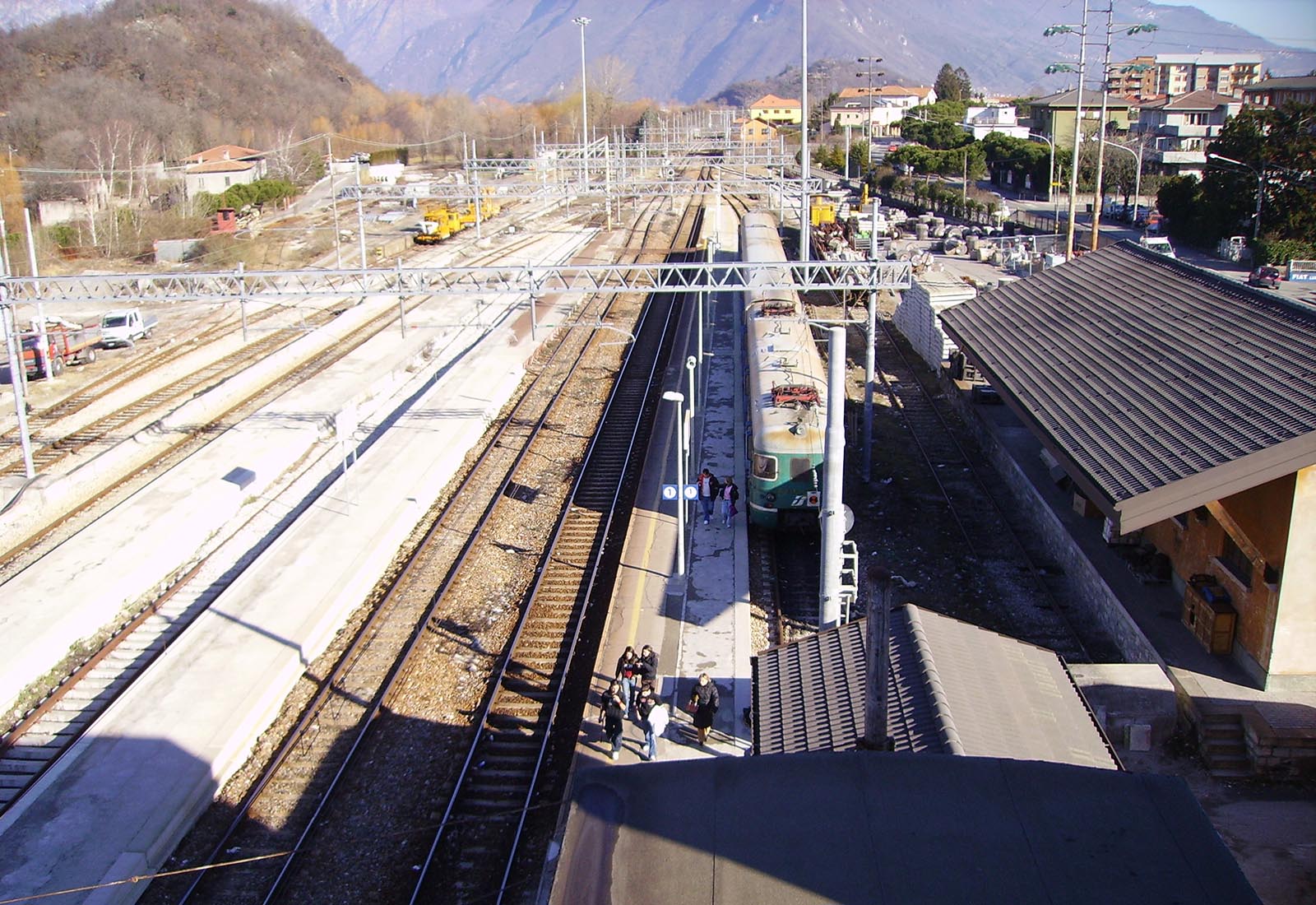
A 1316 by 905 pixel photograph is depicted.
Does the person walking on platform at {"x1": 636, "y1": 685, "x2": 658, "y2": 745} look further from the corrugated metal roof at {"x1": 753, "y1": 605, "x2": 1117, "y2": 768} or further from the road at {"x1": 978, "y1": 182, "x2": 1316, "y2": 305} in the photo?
the road at {"x1": 978, "y1": 182, "x2": 1316, "y2": 305}

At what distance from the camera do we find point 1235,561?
1331 cm

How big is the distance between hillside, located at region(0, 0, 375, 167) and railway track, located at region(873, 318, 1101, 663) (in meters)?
48.1

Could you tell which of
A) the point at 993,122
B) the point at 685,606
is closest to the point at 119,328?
the point at 685,606

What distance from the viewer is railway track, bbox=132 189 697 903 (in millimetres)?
10594

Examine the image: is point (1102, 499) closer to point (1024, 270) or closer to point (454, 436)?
point (454, 436)

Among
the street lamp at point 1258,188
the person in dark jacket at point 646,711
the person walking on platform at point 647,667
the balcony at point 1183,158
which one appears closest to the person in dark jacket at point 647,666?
the person walking on platform at point 647,667

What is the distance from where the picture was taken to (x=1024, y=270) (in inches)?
1588

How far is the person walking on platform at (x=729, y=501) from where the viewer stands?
18.5m

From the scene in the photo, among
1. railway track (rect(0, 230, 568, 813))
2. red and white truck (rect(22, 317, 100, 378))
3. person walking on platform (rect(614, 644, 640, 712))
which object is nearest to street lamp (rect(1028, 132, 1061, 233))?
red and white truck (rect(22, 317, 100, 378))

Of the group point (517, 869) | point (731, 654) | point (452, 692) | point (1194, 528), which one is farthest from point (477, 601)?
point (1194, 528)

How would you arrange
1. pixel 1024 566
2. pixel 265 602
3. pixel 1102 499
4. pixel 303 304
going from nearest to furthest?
pixel 1102 499
pixel 265 602
pixel 1024 566
pixel 303 304

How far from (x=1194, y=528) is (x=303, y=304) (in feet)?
104

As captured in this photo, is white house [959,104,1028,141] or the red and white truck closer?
the red and white truck

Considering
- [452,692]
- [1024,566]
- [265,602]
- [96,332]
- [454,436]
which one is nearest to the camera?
[452,692]
